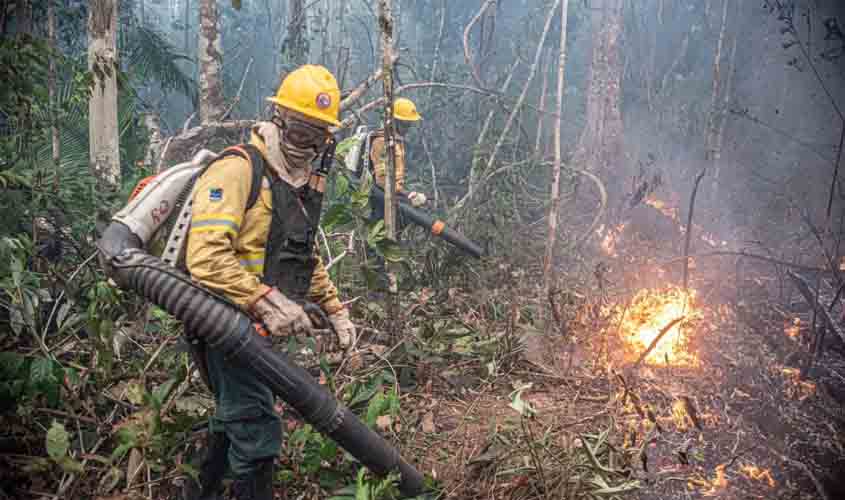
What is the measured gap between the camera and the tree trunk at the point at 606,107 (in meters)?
9.83

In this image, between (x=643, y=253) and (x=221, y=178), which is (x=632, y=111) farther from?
(x=221, y=178)

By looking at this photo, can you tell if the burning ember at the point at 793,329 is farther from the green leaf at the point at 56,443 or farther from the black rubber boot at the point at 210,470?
the green leaf at the point at 56,443

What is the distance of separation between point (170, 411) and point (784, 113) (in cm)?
1283

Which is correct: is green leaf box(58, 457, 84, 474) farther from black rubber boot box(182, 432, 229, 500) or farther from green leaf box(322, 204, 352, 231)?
green leaf box(322, 204, 352, 231)

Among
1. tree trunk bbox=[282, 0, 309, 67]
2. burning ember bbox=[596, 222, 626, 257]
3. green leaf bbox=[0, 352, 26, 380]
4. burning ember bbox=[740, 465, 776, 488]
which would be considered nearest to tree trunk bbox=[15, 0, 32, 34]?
green leaf bbox=[0, 352, 26, 380]

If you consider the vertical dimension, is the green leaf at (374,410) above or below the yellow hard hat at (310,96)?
below

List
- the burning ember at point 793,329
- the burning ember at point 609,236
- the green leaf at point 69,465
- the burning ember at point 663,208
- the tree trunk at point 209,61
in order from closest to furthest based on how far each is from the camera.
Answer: the green leaf at point 69,465, the burning ember at point 793,329, the tree trunk at point 209,61, the burning ember at point 609,236, the burning ember at point 663,208

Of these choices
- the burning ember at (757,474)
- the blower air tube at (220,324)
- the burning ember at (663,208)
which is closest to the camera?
the blower air tube at (220,324)

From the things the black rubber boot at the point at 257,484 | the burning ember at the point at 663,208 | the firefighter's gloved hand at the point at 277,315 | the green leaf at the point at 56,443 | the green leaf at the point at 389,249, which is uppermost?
the firefighter's gloved hand at the point at 277,315

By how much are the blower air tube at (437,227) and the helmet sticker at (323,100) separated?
3.24 metres

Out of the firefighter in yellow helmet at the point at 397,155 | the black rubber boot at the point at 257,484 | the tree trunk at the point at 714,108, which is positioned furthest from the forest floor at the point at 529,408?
the tree trunk at the point at 714,108

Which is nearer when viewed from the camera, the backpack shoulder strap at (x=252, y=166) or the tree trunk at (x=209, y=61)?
the backpack shoulder strap at (x=252, y=166)

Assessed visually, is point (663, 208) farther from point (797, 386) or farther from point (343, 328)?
point (343, 328)

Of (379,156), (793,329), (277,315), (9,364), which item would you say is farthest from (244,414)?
(793,329)
